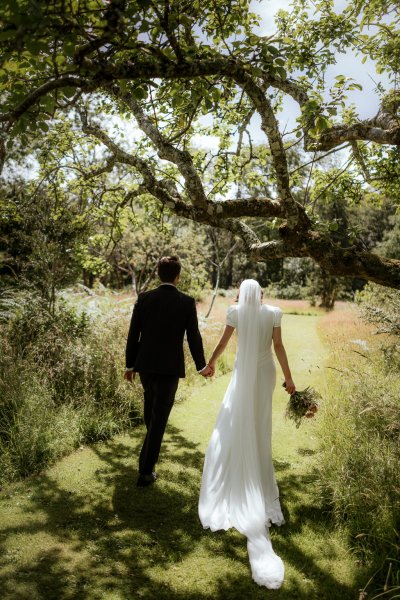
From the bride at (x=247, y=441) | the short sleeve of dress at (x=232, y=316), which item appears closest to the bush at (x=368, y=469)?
the bride at (x=247, y=441)

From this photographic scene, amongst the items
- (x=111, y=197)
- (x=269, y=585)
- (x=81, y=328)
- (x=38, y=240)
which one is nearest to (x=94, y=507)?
(x=269, y=585)

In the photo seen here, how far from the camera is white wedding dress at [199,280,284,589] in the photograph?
4.20m

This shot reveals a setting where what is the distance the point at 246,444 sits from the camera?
449 cm

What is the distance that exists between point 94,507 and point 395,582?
9.31ft

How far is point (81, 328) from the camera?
7926 mm

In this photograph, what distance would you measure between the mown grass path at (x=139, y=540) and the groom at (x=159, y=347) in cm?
56

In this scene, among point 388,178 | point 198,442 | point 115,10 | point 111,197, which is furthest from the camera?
point 111,197

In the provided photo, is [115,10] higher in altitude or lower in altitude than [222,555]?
higher

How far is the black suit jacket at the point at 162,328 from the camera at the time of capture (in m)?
4.73

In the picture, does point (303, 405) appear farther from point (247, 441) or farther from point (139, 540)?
point (139, 540)

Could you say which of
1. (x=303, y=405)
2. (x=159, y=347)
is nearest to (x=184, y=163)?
(x=159, y=347)

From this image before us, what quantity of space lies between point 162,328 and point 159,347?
215 mm

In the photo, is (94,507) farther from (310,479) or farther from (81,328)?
(81,328)

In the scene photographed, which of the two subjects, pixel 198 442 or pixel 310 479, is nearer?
pixel 310 479
